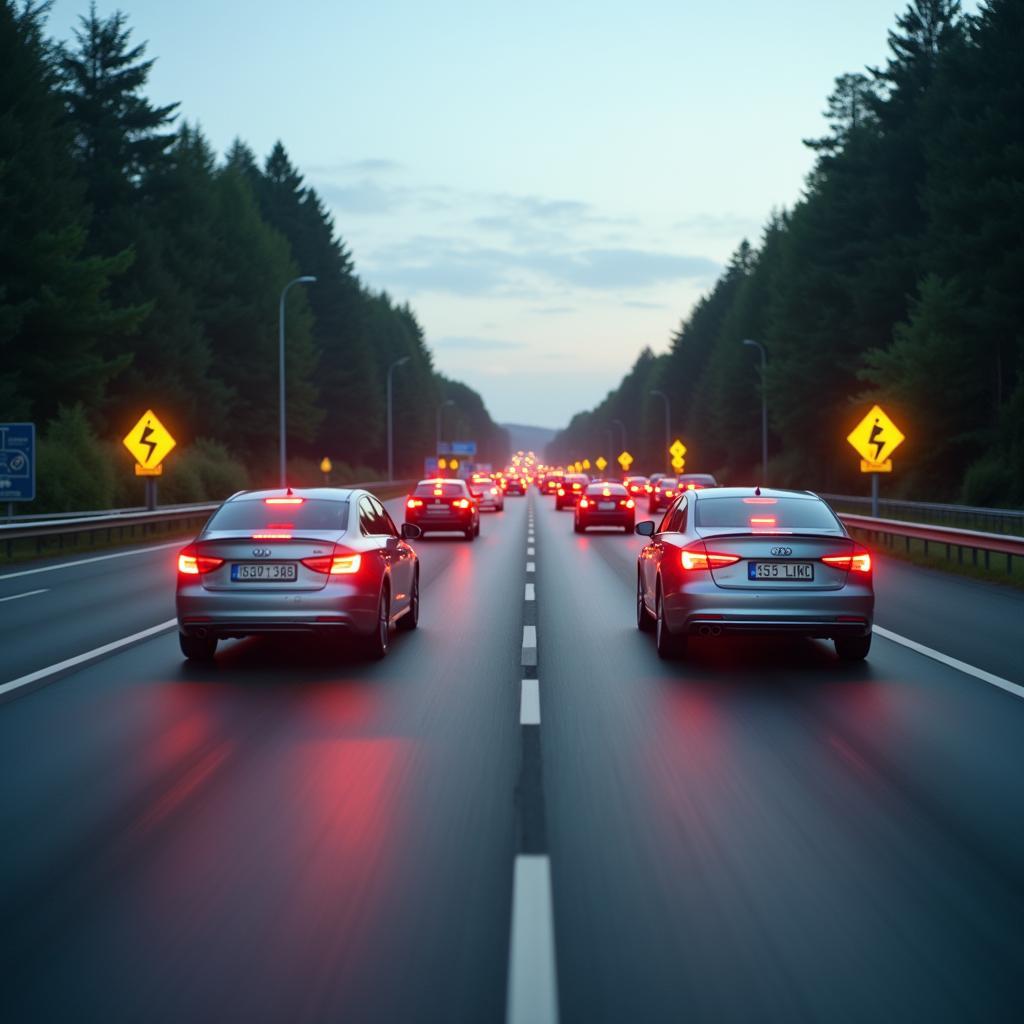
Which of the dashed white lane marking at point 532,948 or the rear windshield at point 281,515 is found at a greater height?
the rear windshield at point 281,515

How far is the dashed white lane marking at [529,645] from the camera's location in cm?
1212

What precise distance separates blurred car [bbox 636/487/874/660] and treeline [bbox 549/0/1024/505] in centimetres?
2946

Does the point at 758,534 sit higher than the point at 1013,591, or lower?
higher

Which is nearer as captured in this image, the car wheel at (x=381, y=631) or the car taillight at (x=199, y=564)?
the car taillight at (x=199, y=564)

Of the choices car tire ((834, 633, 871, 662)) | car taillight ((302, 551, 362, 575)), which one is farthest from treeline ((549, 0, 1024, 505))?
car taillight ((302, 551, 362, 575))

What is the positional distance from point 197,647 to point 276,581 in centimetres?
103

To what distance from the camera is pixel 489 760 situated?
7.80 meters

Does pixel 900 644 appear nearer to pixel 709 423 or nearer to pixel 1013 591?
Result: pixel 1013 591

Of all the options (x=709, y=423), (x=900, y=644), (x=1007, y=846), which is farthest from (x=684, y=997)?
(x=709, y=423)

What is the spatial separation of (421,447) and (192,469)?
91640 millimetres

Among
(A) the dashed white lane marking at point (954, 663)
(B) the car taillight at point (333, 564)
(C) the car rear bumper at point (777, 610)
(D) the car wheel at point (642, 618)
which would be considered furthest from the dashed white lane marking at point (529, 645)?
(A) the dashed white lane marking at point (954, 663)

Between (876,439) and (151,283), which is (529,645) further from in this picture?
(151,283)

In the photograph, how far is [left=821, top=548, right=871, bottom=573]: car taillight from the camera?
11.4 metres

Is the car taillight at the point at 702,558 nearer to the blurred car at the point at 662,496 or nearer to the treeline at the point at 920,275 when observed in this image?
the treeline at the point at 920,275
